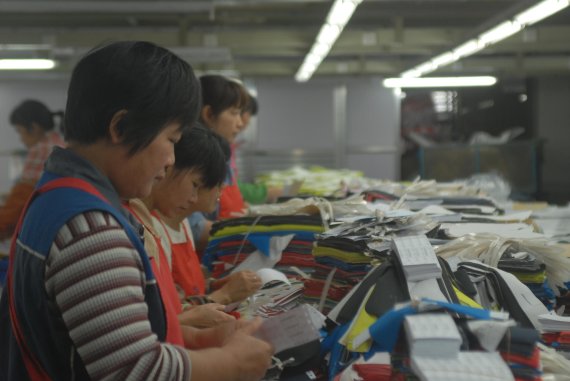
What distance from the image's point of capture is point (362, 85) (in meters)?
11.4

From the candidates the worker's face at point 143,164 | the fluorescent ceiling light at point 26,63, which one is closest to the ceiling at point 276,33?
the fluorescent ceiling light at point 26,63

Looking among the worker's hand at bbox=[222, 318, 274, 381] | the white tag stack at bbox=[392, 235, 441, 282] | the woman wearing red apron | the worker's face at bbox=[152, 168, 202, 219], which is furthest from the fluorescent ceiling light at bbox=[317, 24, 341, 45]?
the worker's hand at bbox=[222, 318, 274, 381]

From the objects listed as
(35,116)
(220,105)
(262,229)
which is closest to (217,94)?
(220,105)

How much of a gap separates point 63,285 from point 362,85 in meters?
10.7

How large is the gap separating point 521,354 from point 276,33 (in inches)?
299

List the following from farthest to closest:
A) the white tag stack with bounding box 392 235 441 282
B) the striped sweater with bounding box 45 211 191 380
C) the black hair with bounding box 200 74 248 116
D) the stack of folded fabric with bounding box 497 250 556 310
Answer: the black hair with bounding box 200 74 248 116 < the stack of folded fabric with bounding box 497 250 556 310 < the white tag stack with bounding box 392 235 441 282 < the striped sweater with bounding box 45 211 191 380

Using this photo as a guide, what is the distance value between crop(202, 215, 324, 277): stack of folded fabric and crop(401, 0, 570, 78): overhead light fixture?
2956 mm

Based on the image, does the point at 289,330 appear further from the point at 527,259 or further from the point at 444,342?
the point at 527,259

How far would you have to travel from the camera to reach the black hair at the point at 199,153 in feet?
7.27

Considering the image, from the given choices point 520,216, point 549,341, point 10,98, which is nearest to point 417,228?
point 549,341

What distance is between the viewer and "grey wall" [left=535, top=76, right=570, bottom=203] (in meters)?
13.9

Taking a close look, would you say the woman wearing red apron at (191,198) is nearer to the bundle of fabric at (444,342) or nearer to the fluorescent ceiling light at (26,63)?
the bundle of fabric at (444,342)

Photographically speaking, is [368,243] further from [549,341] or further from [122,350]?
[122,350]

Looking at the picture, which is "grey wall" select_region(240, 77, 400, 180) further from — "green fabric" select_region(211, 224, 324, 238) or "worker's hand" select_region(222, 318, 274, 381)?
"worker's hand" select_region(222, 318, 274, 381)
